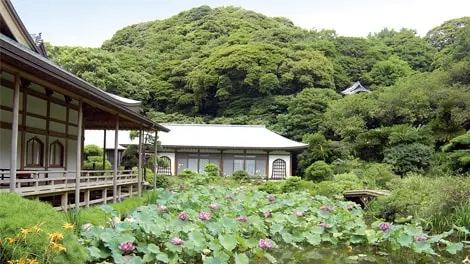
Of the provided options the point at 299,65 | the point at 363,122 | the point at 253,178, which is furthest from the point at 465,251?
the point at 299,65

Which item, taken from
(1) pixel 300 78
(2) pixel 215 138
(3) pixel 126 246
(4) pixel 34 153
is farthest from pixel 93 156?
(1) pixel 300 78

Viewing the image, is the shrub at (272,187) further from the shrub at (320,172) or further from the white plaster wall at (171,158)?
the white plaster wall at (171,158)

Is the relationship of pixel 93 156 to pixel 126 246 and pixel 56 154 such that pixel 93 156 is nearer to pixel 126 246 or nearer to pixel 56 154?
pixel 56 154

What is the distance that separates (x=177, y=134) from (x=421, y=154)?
13595mm

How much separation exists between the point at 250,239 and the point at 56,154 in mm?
6781

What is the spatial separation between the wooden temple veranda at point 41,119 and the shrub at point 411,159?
11.5 metres

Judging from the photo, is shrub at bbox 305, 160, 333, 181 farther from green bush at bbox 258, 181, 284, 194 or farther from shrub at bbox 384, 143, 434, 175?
shrub at bbox 384, 143, 434, 175

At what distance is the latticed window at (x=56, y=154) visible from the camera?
1044 centimetres

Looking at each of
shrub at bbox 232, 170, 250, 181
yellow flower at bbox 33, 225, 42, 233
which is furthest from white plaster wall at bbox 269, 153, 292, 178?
yellow flower at bbox 33, 225, 42, 233

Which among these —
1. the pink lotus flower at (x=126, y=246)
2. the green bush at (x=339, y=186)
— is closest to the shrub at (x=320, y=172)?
the green bush at (x=339, y=186)

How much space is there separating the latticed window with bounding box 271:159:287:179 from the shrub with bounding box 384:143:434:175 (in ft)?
21.6

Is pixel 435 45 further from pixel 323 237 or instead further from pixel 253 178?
pixel 323 237

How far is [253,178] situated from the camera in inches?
906

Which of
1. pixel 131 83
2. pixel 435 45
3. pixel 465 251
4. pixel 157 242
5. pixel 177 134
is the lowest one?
pixel 465 251
